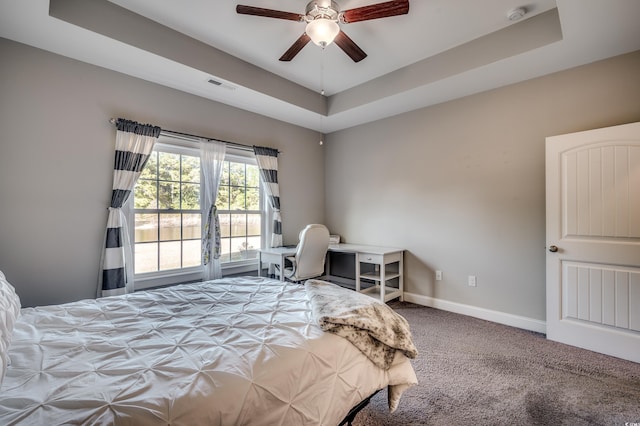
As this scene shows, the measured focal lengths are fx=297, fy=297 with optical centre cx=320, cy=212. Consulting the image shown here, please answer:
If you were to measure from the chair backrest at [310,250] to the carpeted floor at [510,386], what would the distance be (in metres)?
1.40

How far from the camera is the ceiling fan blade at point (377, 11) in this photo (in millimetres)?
1880

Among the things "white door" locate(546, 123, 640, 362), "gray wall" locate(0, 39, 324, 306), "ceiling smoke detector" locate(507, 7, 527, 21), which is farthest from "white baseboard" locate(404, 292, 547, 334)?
"gray wall" locate(0, 39, 324, 306)

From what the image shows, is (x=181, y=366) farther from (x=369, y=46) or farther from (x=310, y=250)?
(x=369, y=46)

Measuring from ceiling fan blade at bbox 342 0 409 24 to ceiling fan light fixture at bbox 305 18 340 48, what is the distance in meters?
0.09

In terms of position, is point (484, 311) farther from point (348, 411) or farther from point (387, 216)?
point (348, 411)

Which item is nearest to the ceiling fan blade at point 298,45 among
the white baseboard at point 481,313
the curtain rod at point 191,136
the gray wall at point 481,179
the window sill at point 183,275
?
the curtain rod at point 191,136

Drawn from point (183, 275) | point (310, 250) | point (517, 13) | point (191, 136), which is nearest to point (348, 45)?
point (517, 13)

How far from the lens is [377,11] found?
197 centimetres

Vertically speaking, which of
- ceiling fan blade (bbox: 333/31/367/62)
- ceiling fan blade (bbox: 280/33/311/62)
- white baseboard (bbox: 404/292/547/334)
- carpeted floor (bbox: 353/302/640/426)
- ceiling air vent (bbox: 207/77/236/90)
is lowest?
carpeted floor (bbox: 353/302/640/426)

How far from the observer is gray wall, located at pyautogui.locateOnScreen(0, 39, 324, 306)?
2.41m

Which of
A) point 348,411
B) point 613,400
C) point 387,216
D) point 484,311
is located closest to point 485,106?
point 387,216

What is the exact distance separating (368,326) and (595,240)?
2.39 m

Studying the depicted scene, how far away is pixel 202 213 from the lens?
3559 millimetres

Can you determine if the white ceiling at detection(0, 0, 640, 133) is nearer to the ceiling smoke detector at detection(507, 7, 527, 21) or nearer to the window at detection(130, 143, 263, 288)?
the ceiling smoke detector at detection(507, 7, 527, 21)
